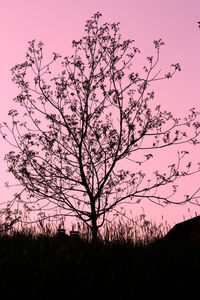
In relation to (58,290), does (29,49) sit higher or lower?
higher

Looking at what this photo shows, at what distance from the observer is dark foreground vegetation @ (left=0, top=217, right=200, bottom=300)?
623 cm

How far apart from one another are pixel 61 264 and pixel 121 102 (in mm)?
9389

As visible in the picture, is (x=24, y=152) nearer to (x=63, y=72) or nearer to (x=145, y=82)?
(x=63, y=72)

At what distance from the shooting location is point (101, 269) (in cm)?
701

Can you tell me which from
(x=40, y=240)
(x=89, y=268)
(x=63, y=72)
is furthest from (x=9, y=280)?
(x=63, y=72)

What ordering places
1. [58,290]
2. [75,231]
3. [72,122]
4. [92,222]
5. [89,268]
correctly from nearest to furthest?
[58,290] → [89,268] → [75,231] → [92,222] → [72,122]

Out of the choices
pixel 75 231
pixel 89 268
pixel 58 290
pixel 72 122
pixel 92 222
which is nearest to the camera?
pixel 58 290

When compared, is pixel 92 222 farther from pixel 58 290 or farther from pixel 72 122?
pixel 58 290

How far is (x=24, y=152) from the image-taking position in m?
15.9

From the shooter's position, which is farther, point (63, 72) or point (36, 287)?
point (63, 72)

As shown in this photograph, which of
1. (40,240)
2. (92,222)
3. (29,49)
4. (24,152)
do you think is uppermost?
(29,49)

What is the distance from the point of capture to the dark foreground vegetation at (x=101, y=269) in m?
6.23

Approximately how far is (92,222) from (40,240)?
5.52 meters

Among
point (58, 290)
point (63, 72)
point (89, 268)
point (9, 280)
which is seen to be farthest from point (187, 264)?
point (63, 72)
